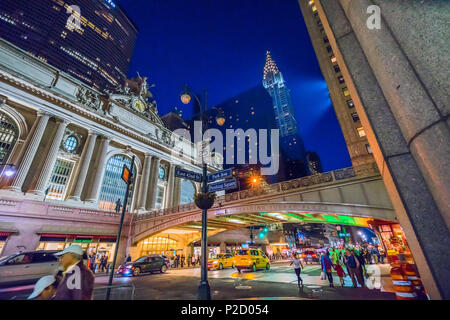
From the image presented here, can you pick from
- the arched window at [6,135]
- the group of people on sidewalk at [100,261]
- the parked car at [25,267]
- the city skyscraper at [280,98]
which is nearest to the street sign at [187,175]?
the parked car at [25,267]

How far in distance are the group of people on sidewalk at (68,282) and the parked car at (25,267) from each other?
9149mm

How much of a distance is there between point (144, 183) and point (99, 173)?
704 centimetres

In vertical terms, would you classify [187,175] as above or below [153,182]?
below

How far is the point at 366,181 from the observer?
12016 millimetres

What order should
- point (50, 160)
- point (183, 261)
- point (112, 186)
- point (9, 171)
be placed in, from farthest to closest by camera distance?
point (112, 186) → point (183, 261) → point (50, 160) → point (9, 171)

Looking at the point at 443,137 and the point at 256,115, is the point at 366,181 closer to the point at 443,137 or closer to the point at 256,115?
the point at 443,137

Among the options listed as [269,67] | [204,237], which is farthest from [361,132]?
[269,67]

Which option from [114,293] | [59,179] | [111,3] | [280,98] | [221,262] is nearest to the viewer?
[114,293]

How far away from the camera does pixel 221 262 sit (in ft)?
69.1

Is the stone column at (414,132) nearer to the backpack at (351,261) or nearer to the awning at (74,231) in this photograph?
the backpack at (351,261)

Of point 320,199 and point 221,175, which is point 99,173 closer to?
point 221,175

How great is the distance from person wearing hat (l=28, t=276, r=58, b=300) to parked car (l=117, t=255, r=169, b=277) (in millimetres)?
15923

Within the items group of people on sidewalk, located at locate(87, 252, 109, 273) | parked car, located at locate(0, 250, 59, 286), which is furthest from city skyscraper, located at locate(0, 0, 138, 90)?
parked car, located at locate(0, 250, 59, 286)

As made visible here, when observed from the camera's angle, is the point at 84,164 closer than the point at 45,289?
No
